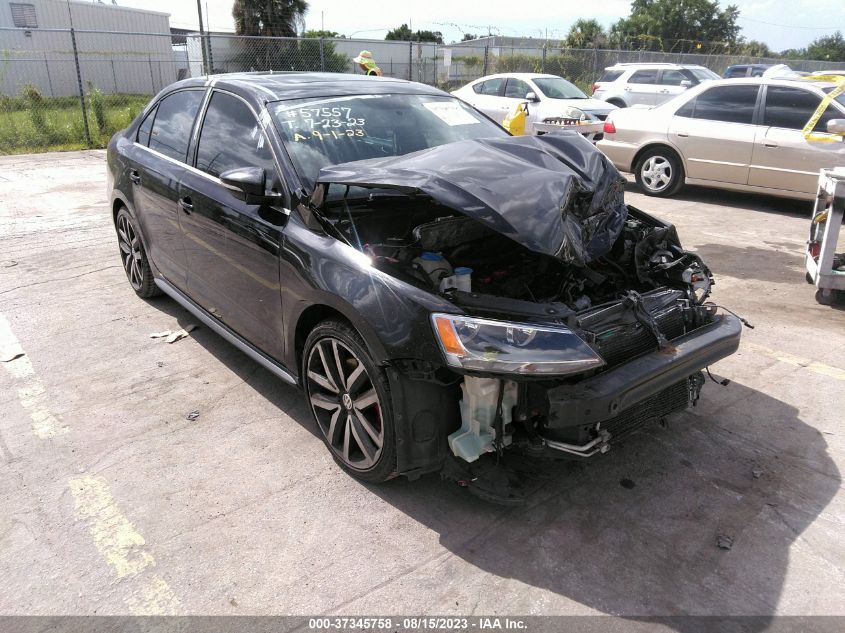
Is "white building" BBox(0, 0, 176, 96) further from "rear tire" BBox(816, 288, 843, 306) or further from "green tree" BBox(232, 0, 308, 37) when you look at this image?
"rear tire" BBox(816, 288, 843, 306)

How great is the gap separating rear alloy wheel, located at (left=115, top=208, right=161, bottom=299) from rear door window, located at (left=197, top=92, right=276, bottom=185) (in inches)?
56.5

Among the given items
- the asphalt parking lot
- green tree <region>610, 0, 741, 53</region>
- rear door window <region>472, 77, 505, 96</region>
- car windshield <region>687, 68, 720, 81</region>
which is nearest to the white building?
rear door window <region>472, 77, 505, 96</region>

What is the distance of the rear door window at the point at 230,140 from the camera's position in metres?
3.49

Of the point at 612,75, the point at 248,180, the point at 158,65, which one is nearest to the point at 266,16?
the point at 158,65

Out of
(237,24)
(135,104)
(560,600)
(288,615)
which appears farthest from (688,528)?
(237,24)

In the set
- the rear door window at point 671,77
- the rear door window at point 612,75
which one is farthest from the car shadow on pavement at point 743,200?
the rear door window at point 612,75

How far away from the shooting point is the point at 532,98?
12.6 m

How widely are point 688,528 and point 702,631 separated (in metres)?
0.57

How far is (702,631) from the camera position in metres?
2.28

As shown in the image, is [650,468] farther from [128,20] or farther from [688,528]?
[128,20]

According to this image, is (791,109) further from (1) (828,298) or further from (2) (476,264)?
(2) (476,264)

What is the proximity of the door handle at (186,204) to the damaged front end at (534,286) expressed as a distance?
4.10 feet

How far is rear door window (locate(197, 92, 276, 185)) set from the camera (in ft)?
11.4

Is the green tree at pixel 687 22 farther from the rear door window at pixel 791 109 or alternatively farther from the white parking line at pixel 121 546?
the white parking line at pixel 121 546
